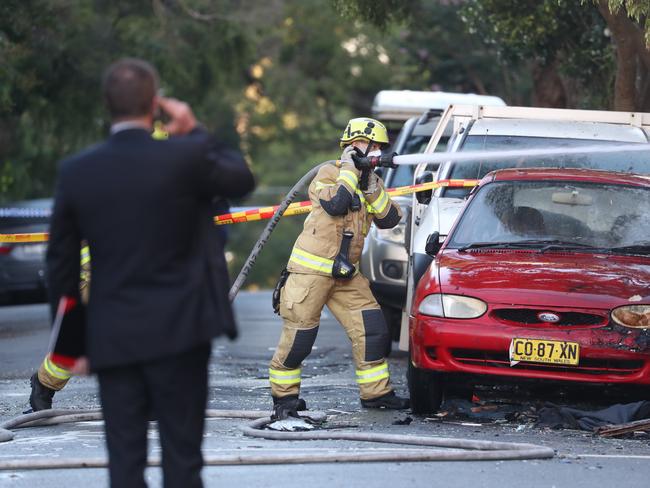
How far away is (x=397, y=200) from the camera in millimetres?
12953

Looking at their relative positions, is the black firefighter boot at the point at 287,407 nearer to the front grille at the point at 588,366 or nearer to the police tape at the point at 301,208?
the front grille at the point at 588,366

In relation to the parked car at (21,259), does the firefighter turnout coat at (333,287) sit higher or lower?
higher

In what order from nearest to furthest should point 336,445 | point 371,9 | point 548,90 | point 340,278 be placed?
point 336,445, point 340,278, point 371,9, point 548,90

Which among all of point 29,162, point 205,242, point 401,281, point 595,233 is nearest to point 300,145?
point 29,162

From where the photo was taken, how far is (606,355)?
8.20 meters

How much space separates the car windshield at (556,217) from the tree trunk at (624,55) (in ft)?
13.5

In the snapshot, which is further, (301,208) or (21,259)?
(21,259)

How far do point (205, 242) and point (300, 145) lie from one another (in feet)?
123

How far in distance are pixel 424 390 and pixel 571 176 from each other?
192 cm

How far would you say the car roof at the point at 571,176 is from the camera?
31.6 ft

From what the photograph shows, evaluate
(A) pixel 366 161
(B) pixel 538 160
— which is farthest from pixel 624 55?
(A) pixel 366 161

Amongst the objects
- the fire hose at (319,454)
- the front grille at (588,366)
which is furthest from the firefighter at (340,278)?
the front grille at (588,366)

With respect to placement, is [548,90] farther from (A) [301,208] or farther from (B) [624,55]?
(A) [301,208]

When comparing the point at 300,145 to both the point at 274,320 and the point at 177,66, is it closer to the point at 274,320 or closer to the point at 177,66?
the point at 177,66
